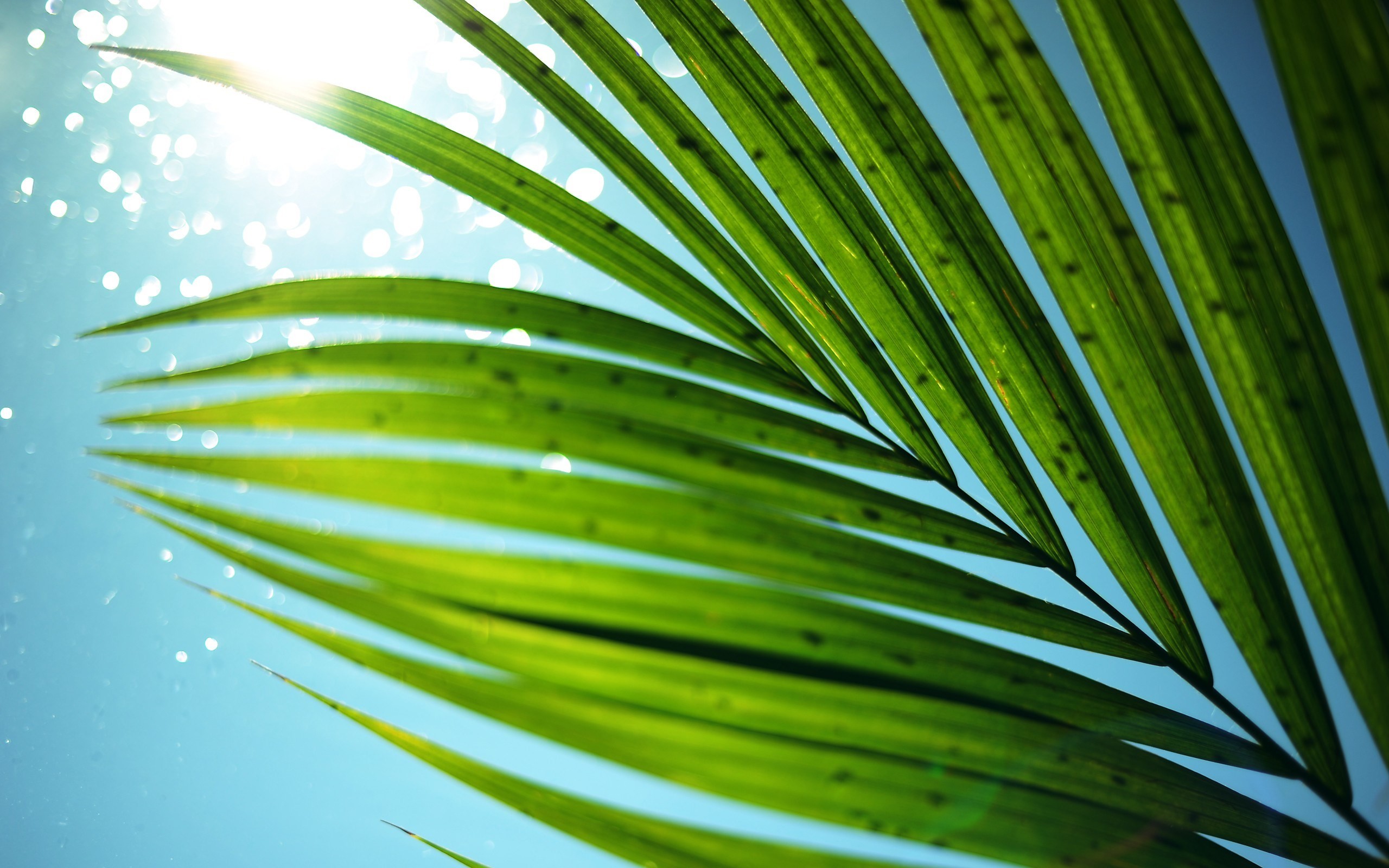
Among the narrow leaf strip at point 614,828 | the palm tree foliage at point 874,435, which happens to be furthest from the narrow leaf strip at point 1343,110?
the narrow leaf strip at point 614,828

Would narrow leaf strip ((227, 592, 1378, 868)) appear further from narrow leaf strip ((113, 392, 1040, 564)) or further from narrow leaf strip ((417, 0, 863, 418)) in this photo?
narrow leaf strip ((417, 0, 863, 418))

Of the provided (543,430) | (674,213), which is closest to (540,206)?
(674,213)

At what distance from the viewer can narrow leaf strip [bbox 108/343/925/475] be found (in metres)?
0.33

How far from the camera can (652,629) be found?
0.90 feet

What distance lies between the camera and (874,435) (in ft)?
1.55

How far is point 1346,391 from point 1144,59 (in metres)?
0.20

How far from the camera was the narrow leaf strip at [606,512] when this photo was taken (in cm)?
28

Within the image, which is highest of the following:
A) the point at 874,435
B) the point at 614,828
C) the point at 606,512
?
the point at 874,435

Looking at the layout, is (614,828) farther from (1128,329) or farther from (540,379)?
(1128,329)

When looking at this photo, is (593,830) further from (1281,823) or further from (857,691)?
(1281,823)

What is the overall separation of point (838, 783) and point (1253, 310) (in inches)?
12.8

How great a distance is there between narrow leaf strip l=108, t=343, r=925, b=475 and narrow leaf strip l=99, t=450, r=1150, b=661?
5cm

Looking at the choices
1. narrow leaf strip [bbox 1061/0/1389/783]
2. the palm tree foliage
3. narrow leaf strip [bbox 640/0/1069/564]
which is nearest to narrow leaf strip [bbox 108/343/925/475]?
the palm tree foliage

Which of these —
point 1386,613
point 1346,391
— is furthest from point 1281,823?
point 1346,391
